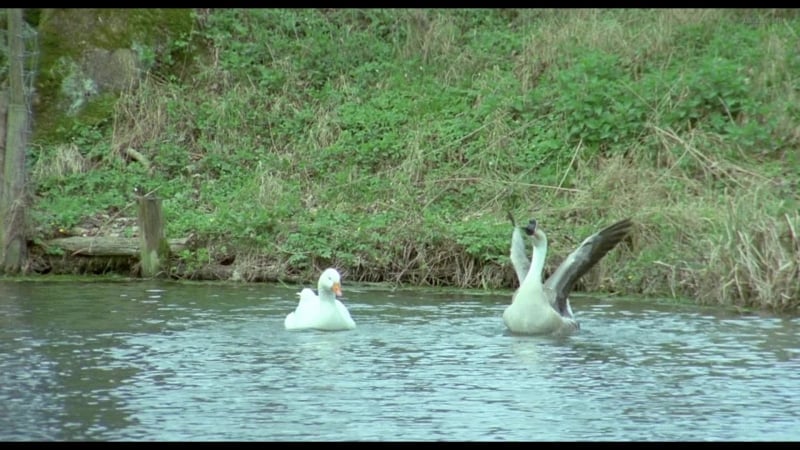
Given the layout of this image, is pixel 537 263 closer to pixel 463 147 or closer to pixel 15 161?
pixel 463 147

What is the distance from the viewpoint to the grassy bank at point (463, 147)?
15922 millimetres

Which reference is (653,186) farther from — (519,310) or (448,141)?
(519,310)

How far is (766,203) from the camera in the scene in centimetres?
1520

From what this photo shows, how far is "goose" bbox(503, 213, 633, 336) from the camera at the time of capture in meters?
12.7

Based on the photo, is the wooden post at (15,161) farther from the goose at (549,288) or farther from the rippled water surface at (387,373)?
the goose at (549,288)

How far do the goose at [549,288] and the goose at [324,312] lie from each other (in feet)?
4.93

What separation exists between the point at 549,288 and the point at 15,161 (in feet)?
24.8

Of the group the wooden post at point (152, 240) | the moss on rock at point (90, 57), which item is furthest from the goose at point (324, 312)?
the moss on rock at point (90, 57)

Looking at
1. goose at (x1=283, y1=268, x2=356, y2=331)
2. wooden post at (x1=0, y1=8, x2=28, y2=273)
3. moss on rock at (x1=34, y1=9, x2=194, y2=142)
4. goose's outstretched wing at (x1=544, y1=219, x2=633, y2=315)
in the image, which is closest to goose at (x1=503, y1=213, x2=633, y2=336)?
goose's outstretched wing at (x1=544, y1=219, x2=633, y2=315)

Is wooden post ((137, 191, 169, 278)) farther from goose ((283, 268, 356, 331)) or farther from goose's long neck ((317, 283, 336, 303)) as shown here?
goose's long neck ((317, 283, 336, 303))

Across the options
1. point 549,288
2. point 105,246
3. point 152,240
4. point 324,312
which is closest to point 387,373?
point 324,312

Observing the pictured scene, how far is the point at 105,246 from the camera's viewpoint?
16891mm
